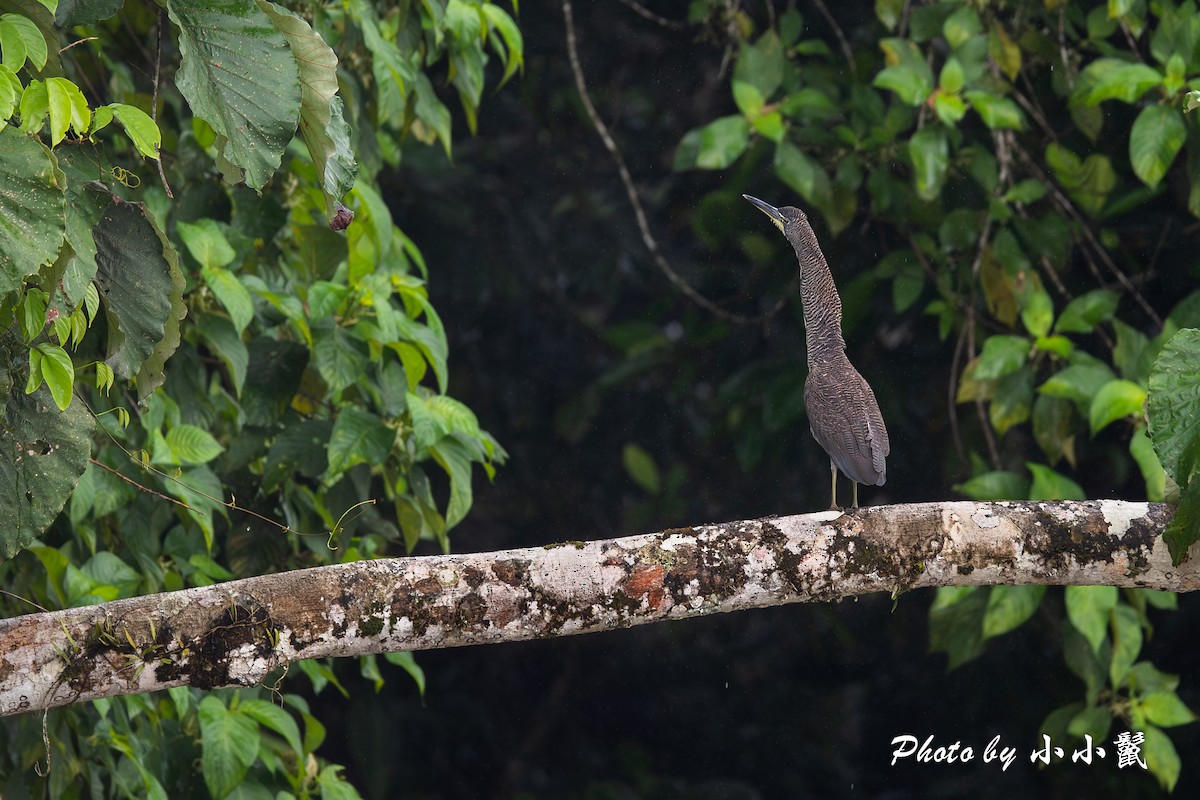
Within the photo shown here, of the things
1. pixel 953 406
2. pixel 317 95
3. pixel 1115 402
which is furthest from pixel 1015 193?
pixel 317 95

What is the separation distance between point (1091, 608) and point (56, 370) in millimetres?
2283

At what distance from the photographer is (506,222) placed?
481 centimetres

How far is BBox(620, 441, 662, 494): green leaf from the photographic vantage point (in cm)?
440

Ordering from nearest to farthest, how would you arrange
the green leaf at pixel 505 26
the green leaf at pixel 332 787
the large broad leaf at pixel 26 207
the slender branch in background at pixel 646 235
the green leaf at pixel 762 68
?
the large broad leaf at pixel 26 207, the green leaf at pixel 332 787, the green leaf at pixel 505 26, the green leaf at pixel 762 68, the slender branch in background at pixel 646 235

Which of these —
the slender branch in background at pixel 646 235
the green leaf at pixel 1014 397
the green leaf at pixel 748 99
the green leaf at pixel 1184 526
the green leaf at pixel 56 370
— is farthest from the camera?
the slender branch in background at pixel 646 235

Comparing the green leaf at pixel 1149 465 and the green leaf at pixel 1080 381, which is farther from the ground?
the green leaf at pixel 1080 381

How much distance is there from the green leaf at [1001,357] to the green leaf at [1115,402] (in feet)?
0.98

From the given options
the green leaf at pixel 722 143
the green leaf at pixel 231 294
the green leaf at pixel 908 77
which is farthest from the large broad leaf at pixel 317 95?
the green leaf at pixel 908 77

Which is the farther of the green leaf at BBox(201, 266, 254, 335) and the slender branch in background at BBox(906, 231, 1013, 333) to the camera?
the slender branch in background at BBox(906, 231, 1013, 333)

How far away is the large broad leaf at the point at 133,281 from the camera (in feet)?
4.60

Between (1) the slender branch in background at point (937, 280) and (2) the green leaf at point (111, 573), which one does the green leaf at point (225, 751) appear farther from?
(1) the slender branch in background at point (937, 280)

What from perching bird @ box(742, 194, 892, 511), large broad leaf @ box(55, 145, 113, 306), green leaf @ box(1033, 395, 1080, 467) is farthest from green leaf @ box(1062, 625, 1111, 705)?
large broad leaf @ box(55, 145, 113, 306)

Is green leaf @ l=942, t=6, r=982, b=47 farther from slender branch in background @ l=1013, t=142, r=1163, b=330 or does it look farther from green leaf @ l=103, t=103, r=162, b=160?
green leaf @ l=103, t=103, r=162, b=160

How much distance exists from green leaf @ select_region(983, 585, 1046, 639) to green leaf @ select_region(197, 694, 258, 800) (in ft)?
5.41
